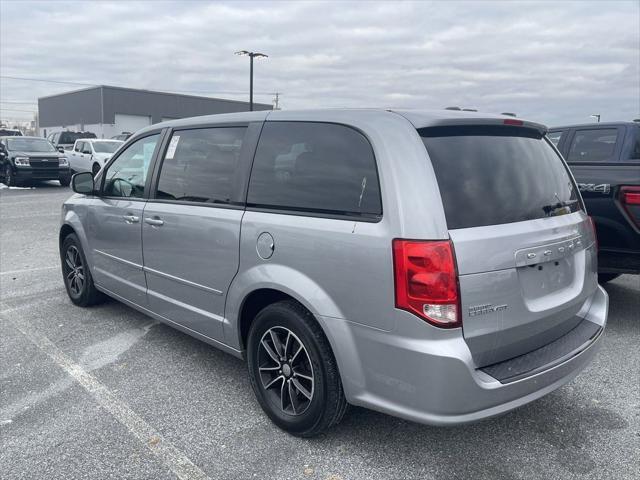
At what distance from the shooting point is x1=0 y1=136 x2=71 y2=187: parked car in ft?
57.6

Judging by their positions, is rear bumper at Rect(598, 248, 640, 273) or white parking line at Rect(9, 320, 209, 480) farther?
rear bumper at Rect(598, 248, 640, 273)

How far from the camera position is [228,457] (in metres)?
2.88

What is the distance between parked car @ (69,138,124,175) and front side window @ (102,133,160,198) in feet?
53.5

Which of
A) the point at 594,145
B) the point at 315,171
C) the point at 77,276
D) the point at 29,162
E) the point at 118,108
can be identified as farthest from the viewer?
the point at 118,108

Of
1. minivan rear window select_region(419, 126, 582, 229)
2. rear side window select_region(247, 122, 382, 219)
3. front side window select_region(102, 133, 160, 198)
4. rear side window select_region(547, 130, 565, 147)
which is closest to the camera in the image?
minivan rear window select_region(419, 126, 582, 229)

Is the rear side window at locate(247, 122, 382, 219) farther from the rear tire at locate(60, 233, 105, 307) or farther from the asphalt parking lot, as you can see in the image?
the rear tire at locate(60, 233, 105, 307)

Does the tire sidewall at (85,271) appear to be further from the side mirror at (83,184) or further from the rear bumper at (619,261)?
the rear bumper at (619,261)

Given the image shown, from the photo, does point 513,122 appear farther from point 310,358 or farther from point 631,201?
point 631,201

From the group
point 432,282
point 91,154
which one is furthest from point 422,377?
point 91,154

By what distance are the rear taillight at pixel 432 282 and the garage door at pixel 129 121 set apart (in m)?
58.7

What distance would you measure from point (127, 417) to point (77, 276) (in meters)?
2.48

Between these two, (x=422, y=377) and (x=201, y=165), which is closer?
(x=422, y=377)

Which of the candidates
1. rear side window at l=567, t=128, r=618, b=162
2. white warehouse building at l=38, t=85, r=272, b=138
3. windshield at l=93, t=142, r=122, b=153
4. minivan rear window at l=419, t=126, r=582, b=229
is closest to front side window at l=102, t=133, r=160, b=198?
→ minivan rear window at l=419, t=126, r=582, b=229

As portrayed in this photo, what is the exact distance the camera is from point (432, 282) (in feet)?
8.01
